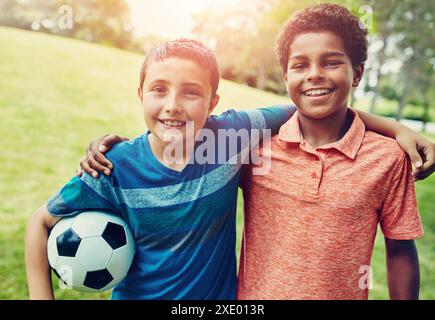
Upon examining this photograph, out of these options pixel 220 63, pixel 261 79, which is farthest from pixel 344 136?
pixel 261 79

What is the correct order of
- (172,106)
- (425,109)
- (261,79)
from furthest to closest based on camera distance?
(425,109), (261,79), (172,106)

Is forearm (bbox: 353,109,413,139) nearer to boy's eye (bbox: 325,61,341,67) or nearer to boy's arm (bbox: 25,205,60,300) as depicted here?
boy's eye (bbox: 325,61,341,67)

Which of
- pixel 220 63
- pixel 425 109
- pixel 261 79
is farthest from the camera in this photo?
pixel 425 109

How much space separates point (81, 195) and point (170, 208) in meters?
0.27

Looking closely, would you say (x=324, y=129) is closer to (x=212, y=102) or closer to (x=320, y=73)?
(x=320, y=73)

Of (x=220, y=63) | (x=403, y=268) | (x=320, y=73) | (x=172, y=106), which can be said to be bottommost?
(x=403, y=268)

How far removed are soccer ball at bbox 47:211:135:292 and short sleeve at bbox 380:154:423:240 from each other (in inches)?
33.3

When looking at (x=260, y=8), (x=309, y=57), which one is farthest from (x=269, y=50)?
(x=309, y=57)

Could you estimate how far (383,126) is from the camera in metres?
1.31

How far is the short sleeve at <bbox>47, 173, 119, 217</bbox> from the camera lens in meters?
1.17

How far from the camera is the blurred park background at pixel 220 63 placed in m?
1.81

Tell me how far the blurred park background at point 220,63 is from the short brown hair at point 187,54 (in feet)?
1.61

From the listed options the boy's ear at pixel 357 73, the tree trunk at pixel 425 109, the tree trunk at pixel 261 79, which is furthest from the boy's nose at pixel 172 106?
the tree trunk at pixel 425 109
